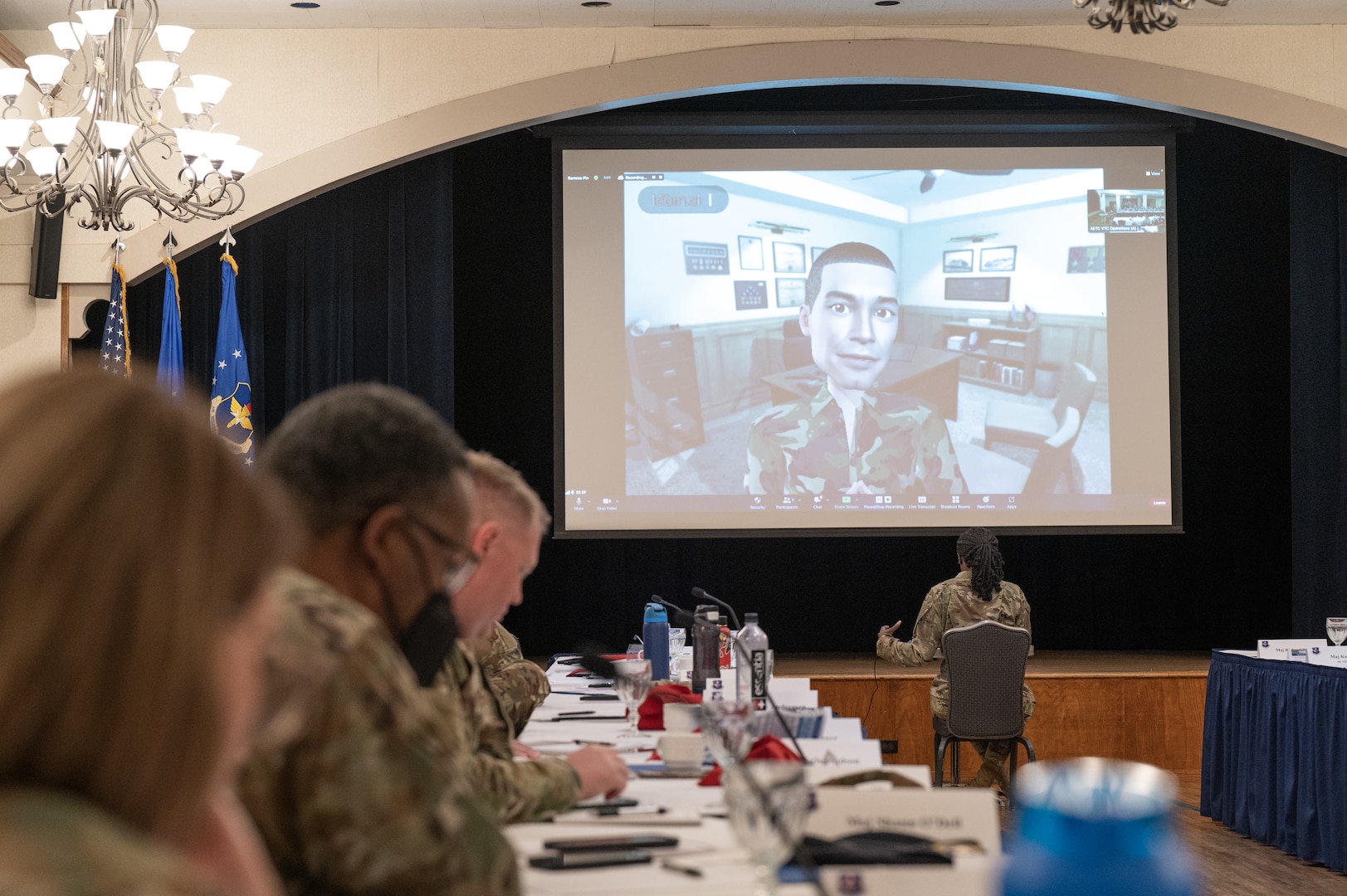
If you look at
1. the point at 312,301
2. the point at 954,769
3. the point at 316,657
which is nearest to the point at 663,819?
the point at 316,657

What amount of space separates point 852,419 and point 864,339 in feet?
1.51

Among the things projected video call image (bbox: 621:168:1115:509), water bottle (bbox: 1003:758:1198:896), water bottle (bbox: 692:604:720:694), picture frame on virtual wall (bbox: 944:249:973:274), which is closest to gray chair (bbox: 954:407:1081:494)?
projected video call image (bbox: 621:168:1115:509)

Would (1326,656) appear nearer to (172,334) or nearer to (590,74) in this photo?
(590,74)

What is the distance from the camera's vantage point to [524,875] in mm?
1662

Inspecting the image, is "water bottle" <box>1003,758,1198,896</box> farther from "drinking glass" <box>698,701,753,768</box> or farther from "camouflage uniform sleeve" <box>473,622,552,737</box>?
"camouflage uniform sleeve" <box>473,622,552,737</box>

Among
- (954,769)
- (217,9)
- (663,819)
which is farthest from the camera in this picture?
(217,9)

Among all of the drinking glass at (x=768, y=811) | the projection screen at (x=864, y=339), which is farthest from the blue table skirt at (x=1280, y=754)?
the drinking glass at (x=768, y=811)

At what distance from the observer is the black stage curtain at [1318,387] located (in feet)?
24.1

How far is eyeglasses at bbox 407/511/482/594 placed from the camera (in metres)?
1.43

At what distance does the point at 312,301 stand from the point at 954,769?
4.29m

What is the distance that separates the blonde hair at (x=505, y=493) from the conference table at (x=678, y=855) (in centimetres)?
50

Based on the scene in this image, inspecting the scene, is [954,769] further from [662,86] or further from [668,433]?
[662,86]

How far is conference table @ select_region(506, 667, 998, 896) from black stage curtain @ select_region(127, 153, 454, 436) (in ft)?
16.1

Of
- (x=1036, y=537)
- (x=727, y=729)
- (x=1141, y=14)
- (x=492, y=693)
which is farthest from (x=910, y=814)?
(x=1036, y=537)
